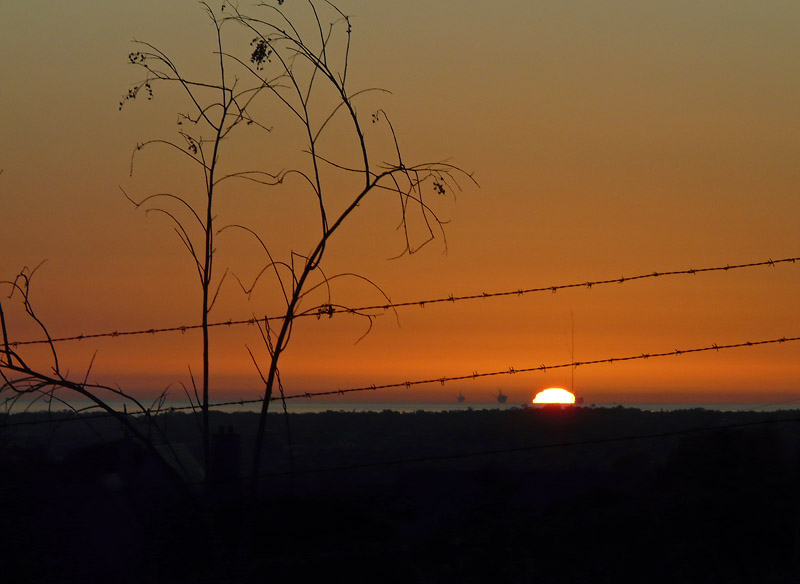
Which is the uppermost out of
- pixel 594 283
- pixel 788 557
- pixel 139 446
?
pixel 594 283

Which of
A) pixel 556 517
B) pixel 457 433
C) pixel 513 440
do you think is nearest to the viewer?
pixel 556 517

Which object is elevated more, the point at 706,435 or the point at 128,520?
the point at 706,435

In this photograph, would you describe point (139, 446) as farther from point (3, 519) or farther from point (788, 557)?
point (788, 557)

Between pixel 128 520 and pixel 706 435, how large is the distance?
5.52 metres

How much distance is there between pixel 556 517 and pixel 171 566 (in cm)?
325

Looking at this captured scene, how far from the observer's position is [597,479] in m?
9.68

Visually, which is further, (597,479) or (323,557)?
(597,479)

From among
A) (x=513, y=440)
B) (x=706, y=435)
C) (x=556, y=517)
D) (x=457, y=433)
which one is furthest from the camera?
(x=457, y=433)

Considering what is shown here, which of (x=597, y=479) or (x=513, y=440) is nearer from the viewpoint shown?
(x=597, y=479)

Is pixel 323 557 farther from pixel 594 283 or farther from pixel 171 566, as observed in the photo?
pixel 594 283

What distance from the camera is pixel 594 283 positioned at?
797cm

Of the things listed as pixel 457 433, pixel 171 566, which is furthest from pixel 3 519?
pixel 457 433

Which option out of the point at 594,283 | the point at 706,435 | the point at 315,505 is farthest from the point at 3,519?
the point at 706,435

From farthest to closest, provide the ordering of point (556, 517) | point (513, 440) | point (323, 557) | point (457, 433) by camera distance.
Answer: point (457, 433)
point (513, 440)
point (556, 517)
point (323, 557)
